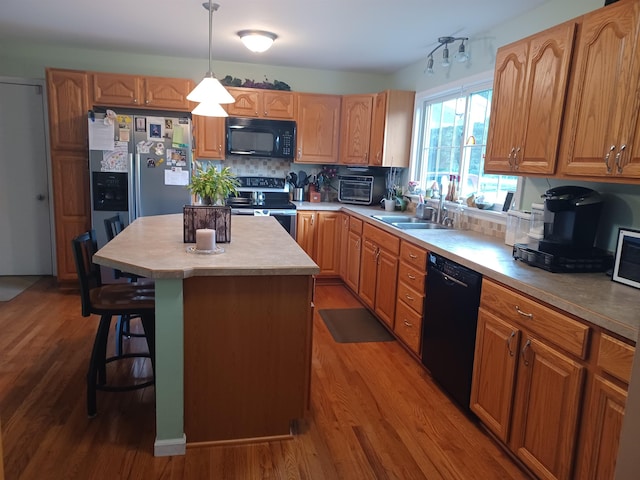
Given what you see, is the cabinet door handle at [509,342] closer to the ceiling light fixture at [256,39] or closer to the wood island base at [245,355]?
the wood island base at [245,355]

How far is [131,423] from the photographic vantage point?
2246 millimetres

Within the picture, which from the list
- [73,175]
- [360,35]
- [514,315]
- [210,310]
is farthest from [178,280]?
[73,175]

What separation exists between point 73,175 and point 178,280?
3.01 metres

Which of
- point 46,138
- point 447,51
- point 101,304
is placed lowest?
point 101,304

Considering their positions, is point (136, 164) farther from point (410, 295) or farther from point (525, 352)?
point (525, 352)

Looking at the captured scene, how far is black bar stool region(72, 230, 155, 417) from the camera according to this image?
218cm

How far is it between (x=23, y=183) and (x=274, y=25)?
3.17 metres

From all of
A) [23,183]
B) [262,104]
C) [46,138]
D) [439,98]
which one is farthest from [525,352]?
[23,183]

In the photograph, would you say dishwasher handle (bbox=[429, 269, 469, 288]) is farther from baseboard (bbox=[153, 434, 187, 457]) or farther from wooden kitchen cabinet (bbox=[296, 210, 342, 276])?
wooden kitchen cabinet (bbox=[296, 210, 342, 276])

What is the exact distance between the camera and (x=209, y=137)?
15.6 ft

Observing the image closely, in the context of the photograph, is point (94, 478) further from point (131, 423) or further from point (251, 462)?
point (251, 462)

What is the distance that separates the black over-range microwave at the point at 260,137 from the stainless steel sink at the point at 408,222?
4.78ft

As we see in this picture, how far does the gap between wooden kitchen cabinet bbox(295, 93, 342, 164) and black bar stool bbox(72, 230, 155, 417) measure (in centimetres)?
294

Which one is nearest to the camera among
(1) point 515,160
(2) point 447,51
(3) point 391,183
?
(1) point 515,160
